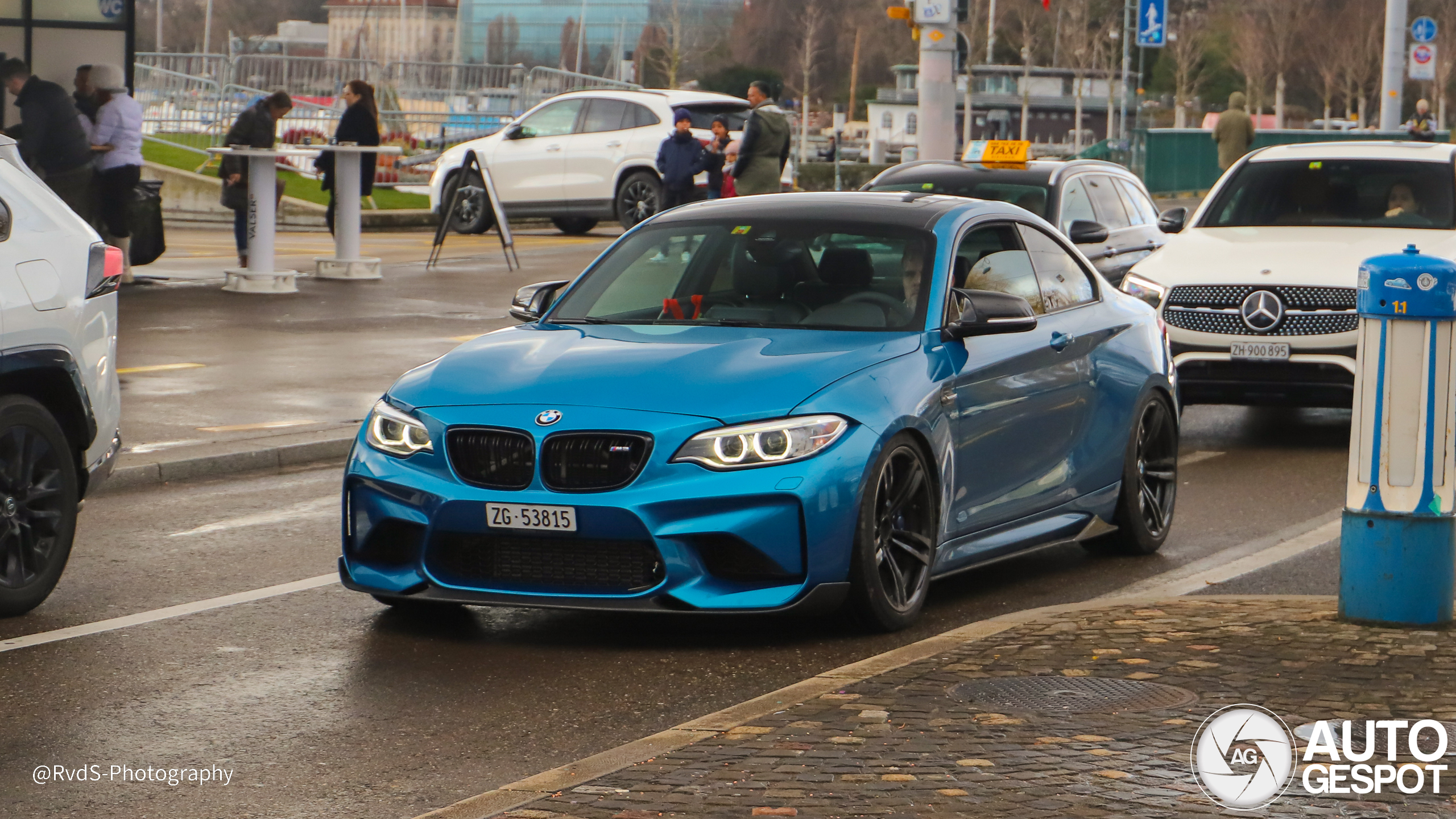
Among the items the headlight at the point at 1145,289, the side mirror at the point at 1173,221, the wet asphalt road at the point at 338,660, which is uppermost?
the side mirror at the point at 1173,221

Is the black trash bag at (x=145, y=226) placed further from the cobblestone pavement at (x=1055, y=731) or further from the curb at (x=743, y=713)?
the cobblestone pavement at (x=1055, y=731)

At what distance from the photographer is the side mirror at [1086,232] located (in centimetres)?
1479

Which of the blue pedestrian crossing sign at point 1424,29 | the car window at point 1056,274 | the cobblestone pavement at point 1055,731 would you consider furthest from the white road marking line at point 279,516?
the blue pedestrian crossing sign at point 1424,29

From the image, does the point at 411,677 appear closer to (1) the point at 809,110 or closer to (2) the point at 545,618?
(2) the point at 545,618

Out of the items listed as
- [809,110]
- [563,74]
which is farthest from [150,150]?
[809,110]

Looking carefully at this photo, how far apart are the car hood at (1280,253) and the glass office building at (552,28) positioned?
115 m

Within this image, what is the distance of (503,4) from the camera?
166750 millimetres

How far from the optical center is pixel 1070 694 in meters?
5.78

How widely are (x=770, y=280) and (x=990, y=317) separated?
84cm

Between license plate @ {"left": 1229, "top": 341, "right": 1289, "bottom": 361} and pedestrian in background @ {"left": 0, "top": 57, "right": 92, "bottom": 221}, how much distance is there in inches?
408

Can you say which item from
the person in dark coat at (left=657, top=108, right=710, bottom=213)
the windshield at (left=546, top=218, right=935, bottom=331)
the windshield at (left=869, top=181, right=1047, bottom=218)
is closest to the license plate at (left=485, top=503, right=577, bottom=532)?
the windshield at (left=546, top=218, right=935, bottom=331)

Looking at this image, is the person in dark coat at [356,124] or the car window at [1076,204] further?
the person in dark coat at [356,124]

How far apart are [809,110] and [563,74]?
279 feet

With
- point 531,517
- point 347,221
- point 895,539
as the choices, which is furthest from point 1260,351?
point 347,221
